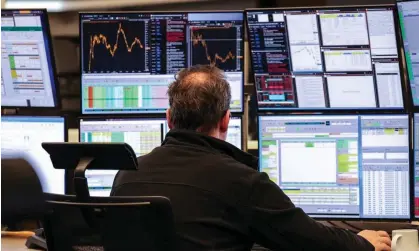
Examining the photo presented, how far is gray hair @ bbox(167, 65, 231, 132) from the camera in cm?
191

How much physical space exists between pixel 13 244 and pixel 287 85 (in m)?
1.34

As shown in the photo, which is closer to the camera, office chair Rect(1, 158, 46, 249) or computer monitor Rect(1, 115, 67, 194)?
office chair Rect(1, 158, 46, 249)

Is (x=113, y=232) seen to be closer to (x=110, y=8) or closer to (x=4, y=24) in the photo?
(x=4, y=24)

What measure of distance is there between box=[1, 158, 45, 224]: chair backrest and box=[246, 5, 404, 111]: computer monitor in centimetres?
208

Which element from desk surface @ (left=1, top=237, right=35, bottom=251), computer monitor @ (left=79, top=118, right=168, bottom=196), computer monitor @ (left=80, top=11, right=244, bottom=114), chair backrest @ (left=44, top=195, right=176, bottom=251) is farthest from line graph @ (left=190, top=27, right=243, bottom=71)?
chair backrest @ (left=44, top=195, right=176, bottom=251)

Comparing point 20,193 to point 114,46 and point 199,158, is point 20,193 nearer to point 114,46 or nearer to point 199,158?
point 199,158

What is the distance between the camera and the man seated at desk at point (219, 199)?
68.2 inches

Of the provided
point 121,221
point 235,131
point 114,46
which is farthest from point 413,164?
point 121,221

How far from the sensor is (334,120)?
106 inches

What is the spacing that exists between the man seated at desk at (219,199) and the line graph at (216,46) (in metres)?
0.93

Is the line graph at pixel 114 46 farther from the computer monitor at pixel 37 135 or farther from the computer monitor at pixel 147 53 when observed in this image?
the computer monitor at pixel 37 135

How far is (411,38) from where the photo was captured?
261 centimetres

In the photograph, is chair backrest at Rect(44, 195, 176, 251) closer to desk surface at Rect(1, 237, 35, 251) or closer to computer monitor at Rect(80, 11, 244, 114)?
desk surface at Rect(1, 237, 35, 251)

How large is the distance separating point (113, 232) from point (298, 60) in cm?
138
